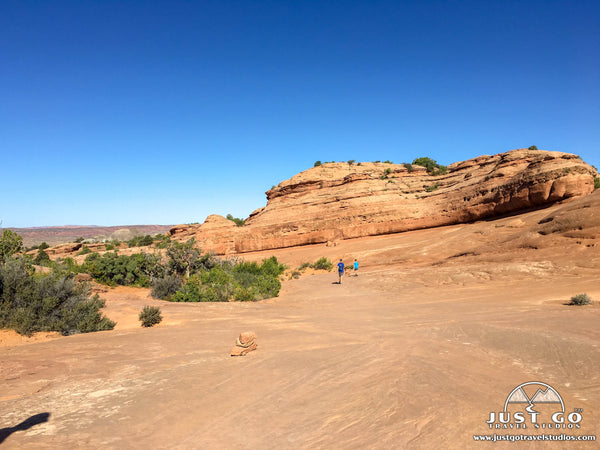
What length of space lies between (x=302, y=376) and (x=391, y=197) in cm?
3659

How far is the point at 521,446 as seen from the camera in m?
2.86

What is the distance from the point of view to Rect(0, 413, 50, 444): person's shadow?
3252 millimetres

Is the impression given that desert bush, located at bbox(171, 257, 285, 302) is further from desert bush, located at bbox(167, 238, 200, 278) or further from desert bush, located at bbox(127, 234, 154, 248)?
desert bush, located at bbox(127, 234, 154, 248)

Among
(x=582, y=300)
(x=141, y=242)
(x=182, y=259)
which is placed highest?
(x=141, y=242)

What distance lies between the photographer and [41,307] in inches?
329

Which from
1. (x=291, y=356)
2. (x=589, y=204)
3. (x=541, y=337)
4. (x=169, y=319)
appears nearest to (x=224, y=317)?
(x=169, y=319)

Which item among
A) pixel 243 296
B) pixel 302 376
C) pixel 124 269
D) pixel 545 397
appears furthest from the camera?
pixel 124 269

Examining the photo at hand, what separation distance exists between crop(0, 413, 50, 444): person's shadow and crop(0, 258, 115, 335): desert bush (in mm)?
5219

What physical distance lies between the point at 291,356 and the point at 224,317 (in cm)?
488

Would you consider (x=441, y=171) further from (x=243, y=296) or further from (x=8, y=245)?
(x=8, y=245)

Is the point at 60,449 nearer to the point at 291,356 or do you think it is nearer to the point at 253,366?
the point at 253,366

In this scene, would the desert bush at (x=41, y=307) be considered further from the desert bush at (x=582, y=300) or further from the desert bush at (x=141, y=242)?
the desert bush at (x=141, y=242)

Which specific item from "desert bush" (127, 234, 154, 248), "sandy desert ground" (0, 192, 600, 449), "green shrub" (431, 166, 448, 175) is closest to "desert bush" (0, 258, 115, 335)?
"sandy desert ground" (0, 192, 600, 449)

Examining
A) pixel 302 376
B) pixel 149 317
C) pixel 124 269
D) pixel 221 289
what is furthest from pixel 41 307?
pixel 124 269
